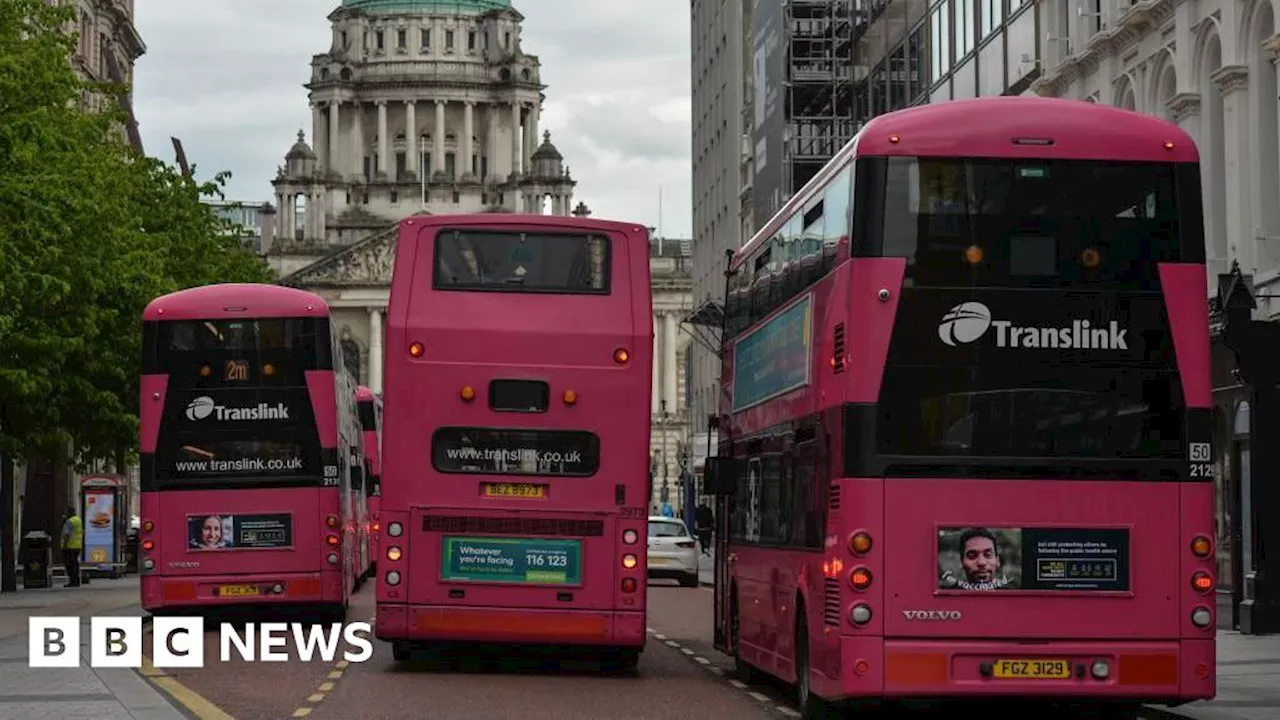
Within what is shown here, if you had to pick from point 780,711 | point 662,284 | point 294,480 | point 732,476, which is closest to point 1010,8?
point 294,480

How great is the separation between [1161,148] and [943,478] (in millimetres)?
2368

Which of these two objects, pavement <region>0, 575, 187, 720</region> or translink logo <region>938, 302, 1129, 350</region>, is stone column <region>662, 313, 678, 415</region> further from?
translink logo <region>938, 302, 1129, 350</region>

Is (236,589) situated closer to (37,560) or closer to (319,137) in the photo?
(37,560)

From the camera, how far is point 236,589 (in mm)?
30375

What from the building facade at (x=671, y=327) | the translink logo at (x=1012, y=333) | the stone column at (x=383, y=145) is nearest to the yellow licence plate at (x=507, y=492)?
the translink logo at (x=1012, y=333)

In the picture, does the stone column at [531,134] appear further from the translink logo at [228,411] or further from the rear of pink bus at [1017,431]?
the rear of pink bus at [1017,431]

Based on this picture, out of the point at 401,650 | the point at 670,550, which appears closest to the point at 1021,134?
the point at 401,650

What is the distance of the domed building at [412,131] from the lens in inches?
6673

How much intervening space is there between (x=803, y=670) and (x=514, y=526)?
5085 mm

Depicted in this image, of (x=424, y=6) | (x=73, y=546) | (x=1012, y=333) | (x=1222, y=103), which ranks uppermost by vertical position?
(x=424, y=6)

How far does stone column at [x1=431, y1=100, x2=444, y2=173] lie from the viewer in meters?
171

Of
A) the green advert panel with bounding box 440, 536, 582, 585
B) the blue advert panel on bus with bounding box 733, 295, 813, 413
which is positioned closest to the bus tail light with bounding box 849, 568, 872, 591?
the blue advert panel on bus with bounding box 733, 295, 813, 413

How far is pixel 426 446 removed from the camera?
75.0 feet

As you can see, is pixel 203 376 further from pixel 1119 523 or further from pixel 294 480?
pixel 1119 523
